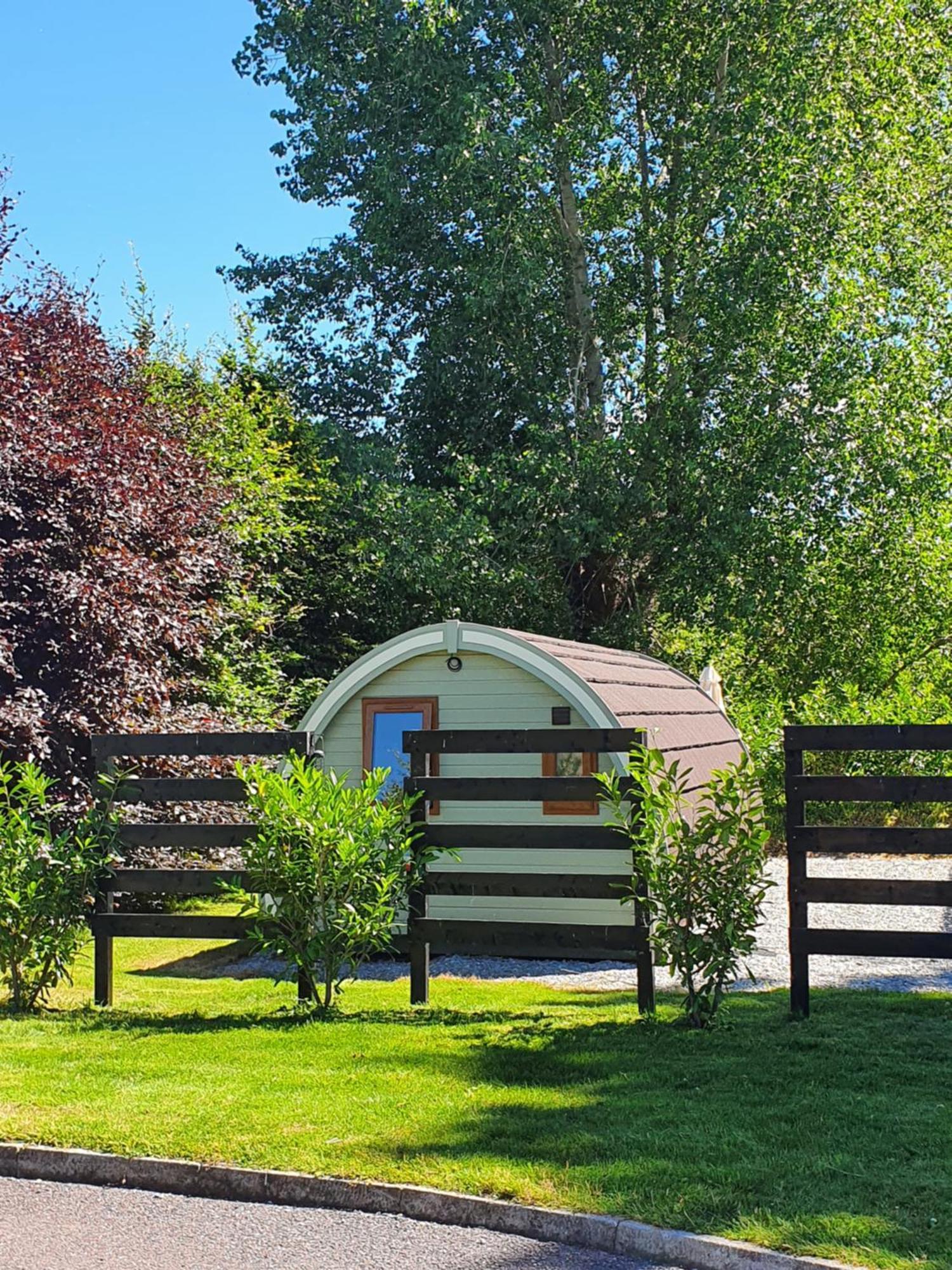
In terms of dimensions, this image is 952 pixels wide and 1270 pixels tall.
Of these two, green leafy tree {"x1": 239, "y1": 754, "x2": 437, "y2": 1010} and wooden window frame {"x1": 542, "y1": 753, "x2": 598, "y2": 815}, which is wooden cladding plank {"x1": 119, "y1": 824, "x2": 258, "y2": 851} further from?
wooden window frame {"x1": 542, "y1": 753, "x2": 598, "y2": 815}

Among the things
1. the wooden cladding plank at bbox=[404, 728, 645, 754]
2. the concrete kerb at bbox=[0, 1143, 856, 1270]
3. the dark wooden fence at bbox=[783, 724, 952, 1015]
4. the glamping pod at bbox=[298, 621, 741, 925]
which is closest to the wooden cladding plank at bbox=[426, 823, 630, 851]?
the wooden cladding plank at bbox=[404, 728, 645, 754]

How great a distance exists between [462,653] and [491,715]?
25.2 inches

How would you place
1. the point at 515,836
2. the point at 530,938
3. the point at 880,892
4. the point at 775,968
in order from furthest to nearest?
the point at 775,968
the point at 515,836
the point at 530,938
the point at 880,892

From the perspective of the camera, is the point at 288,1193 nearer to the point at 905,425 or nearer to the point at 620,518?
the point at 620,518

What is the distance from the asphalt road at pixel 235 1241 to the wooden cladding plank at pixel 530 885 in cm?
321

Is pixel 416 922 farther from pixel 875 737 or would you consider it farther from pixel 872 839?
pixel 875 737

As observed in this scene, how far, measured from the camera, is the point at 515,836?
802 centimetres

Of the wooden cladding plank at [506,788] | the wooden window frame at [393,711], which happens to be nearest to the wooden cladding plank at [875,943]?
the wooden cladding plank at [506,788]

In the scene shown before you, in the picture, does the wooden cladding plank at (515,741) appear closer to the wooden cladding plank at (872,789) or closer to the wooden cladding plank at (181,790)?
the wooden cladding plank at (872,789)

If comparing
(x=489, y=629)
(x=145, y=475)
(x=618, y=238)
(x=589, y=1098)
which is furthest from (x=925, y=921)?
(x=618, y=238)

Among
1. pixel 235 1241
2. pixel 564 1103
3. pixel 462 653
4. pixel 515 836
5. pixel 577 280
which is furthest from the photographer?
pixel 577 280

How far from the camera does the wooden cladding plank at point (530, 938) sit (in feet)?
25.0

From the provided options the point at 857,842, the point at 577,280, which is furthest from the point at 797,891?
the point at 577,280

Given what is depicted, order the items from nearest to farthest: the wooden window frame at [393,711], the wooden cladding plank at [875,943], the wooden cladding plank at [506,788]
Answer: the wooden cladding plank at [875,943] < the wooden cladding plank at [506,788] < the wooden window frame at [393,711]
